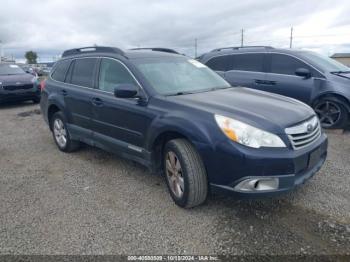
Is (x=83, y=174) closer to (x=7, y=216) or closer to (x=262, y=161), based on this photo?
(x=7, y=216)

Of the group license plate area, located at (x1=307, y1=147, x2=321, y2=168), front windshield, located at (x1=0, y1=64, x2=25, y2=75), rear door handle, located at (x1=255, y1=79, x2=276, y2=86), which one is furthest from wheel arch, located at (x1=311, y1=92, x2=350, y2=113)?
front windshield, located at (x1=0, y1=64, x2=25, y2=75)

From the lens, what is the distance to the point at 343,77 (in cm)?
614

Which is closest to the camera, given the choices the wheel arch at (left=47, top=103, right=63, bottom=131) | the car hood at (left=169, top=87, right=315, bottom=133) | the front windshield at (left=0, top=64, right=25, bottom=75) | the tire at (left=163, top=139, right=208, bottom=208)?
the car hood at (left=169, top=87, right=315, bottom=133)

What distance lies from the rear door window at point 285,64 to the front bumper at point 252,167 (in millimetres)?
4131

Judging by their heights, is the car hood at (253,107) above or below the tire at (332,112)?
above

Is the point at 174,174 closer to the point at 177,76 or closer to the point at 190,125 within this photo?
the point at 190,125

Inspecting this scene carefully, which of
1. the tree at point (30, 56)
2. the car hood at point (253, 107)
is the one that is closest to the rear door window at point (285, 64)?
the car hood at point (253, 107)

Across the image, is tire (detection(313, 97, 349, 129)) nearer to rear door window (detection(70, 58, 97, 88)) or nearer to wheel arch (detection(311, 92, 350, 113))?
wheel arch (detection(311, 92, 350, 113))

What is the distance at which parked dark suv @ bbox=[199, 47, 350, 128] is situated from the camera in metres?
6.15

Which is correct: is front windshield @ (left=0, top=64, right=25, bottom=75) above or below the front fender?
above

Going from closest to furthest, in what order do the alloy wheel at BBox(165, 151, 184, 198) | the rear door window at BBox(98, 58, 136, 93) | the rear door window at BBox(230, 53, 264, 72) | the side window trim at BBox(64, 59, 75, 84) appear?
the alloy wheel at BBox(165, 151, 184, 198) < the rear door window at BBox(98, 58, 136, 93) < the side window trim at BBox(64, 59, 75, 84) < the rear door window at BBox(230, 53, 264, 72)

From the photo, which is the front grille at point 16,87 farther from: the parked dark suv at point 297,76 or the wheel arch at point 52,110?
the parked dark suv at point 297,76

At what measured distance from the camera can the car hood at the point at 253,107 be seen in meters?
2.85

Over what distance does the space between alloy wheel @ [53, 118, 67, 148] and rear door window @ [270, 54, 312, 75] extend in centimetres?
460
